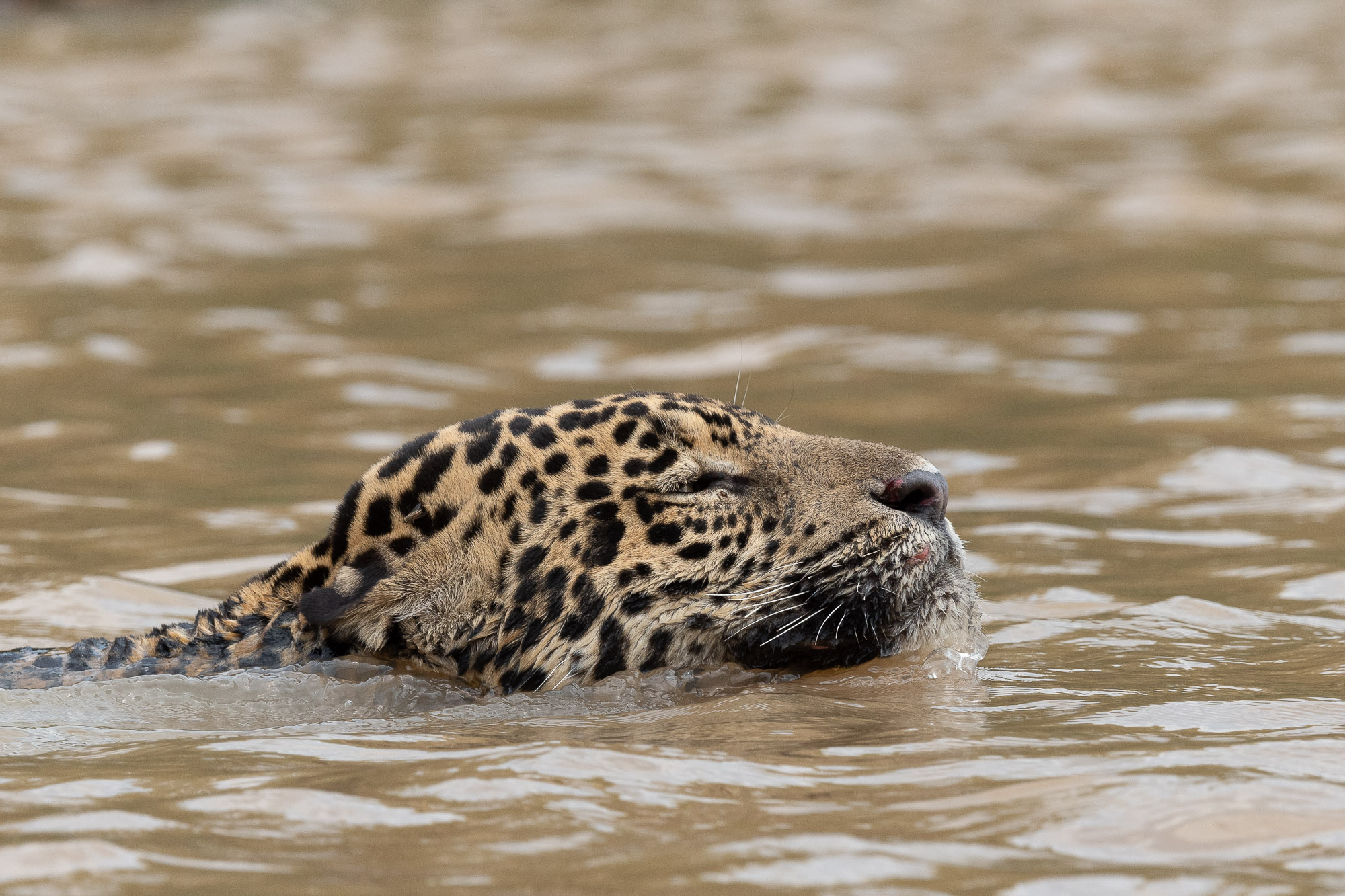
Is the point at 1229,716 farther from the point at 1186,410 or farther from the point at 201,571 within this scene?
the point at 1186,410

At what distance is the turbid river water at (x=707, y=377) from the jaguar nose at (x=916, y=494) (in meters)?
0.65

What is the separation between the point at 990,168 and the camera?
2305 centimetres

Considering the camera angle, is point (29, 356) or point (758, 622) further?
point (29, 356)

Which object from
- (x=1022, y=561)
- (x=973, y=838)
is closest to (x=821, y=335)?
(x=1022, y=561)

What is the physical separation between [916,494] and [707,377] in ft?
26.5

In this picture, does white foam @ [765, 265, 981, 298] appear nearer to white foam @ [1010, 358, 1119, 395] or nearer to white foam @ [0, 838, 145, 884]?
white foam @ [1010, 358, 1119, 395]

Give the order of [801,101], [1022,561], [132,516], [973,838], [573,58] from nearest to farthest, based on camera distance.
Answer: [973,838] < [1022,561] < [132,516] < [801,101] < [573,58]

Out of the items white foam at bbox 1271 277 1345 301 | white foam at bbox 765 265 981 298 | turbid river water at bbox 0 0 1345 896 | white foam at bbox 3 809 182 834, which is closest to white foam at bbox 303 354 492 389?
turbid river water at bbox 0 0 1345 896

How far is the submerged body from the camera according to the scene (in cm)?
651

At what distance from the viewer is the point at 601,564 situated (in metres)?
6.56

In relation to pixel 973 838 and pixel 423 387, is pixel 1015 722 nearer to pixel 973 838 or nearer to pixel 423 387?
pixel 973 838

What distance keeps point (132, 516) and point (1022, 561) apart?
5045mm

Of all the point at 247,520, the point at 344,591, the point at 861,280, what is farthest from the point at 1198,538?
the point at 861,280

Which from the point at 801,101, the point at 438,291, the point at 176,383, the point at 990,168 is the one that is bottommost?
the point at 176,383
